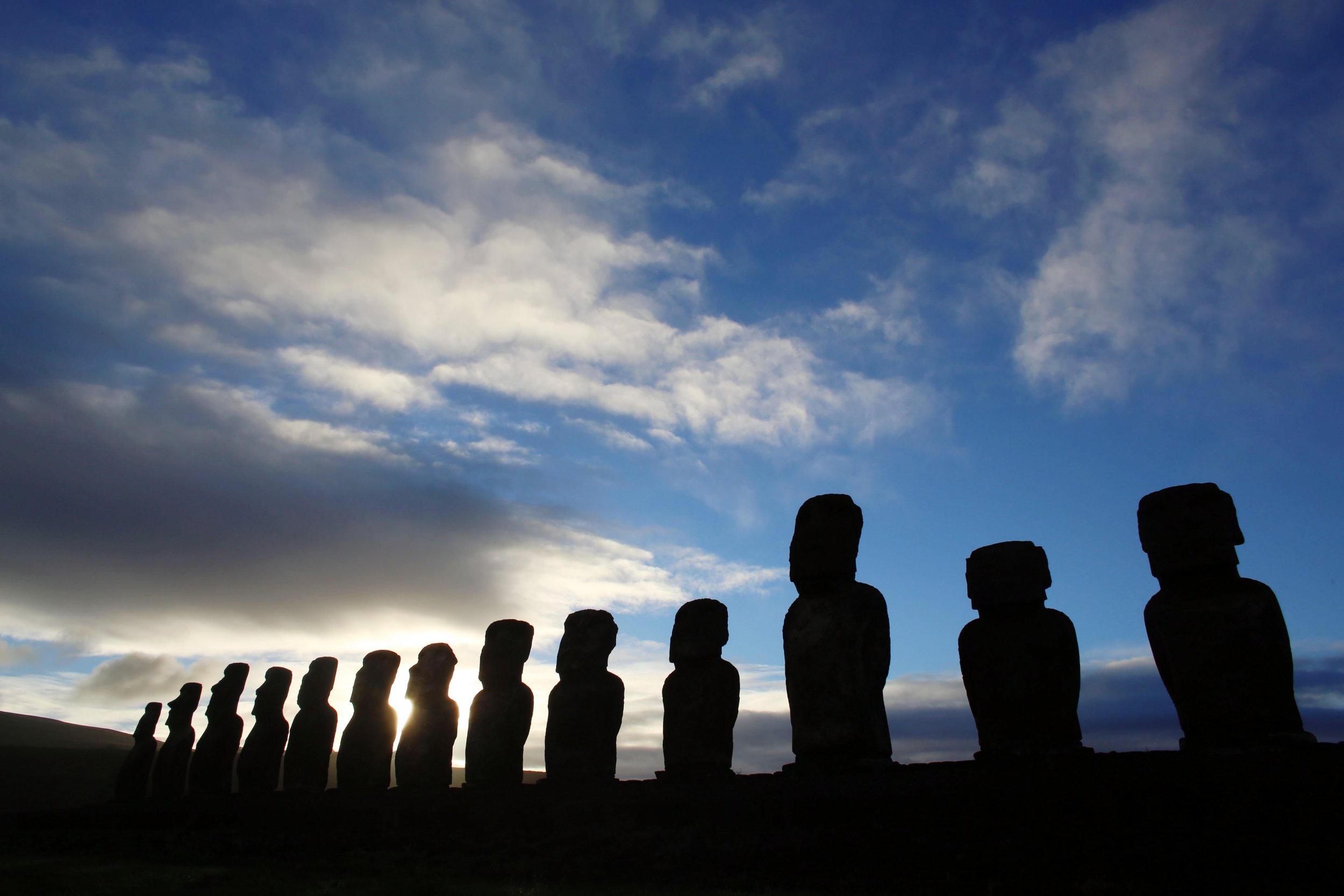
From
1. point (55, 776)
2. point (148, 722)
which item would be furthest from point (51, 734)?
point (148, 722)

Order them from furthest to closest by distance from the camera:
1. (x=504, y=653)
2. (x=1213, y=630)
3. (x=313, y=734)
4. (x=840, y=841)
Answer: (x=313, y=734) < (x=504, y=653) < (x=1213, y=630) < (x=840, y=841)

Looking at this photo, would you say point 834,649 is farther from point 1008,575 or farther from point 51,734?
point 51,734

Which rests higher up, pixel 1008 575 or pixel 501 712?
pixel 1008 575

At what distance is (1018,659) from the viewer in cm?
1100

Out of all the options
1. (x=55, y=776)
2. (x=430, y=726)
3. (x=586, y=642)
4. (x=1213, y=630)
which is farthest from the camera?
(x=55, y=776)

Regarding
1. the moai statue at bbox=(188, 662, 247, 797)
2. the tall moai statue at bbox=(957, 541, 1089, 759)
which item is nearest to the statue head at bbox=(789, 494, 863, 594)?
the tall moai statue at bbox=(957, 541, 1089, 759)

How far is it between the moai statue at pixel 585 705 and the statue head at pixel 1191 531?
380 inches

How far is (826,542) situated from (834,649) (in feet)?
5.25

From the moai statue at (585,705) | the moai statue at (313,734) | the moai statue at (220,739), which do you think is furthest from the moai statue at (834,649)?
the moai statue at (220,739)

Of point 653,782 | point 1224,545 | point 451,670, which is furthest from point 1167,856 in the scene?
point 451,670

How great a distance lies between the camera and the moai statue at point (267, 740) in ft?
71.6

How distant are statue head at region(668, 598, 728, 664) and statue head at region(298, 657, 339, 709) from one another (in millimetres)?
11057

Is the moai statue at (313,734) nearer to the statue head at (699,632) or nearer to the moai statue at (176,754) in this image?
the moai statue at (176,754)

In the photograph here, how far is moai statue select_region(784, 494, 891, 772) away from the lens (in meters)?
11.4
